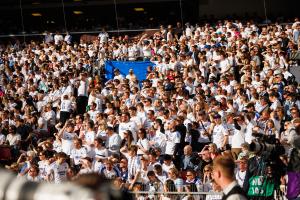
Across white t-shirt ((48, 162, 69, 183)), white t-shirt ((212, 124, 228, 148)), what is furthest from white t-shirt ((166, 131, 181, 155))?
white t-shirt ((48, 162, 69, 183))

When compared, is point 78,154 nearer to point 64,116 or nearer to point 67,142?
point 67,142

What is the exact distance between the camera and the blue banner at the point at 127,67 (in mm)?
20522

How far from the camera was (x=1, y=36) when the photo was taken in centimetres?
3216

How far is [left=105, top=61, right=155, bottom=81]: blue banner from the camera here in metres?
20.5

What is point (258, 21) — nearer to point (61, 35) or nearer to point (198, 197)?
point (61, 35)

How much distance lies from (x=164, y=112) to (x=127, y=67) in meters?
7.43

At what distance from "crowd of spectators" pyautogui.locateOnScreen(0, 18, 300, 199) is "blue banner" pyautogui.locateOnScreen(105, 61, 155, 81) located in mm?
277

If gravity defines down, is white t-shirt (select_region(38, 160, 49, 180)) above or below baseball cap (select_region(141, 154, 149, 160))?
below

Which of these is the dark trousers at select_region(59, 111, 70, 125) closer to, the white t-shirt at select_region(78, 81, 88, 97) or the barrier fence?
the white t-shirt at select_region(78, 81, 88, 97)

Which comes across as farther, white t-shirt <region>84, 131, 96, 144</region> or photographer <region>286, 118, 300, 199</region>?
white t-shirt <region>84, 131, 96, 144</region>

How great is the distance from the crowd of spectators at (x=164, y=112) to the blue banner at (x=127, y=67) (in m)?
0.28

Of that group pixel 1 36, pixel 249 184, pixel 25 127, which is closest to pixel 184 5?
pixel 1 36

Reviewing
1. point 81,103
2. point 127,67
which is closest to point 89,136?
point 81,103

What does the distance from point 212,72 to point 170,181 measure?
7.18 meters
